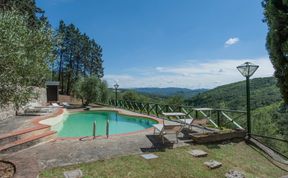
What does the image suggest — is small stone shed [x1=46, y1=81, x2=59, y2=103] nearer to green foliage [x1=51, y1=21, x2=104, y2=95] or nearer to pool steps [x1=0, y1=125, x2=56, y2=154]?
green foliage [x1=51, y1=21, x2=104, y2=95]

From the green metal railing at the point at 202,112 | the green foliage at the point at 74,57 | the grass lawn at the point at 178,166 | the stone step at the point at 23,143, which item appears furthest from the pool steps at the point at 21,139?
the green foliage at the point at 74,57

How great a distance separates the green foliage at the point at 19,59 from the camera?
3602mm

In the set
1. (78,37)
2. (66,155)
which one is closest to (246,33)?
(66,155)

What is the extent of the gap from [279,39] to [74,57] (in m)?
33.8

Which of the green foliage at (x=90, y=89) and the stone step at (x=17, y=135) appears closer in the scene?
the stone step at (x=17, y=135)

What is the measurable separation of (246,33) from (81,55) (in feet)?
100

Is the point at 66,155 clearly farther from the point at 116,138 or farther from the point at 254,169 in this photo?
the point at 254,169

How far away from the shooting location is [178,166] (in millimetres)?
4754

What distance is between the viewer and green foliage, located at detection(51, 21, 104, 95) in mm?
33344

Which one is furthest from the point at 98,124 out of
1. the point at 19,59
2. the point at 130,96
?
the point at 130,96

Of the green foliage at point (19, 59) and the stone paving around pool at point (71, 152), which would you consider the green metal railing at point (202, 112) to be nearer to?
the stone paving around pool at point (71, 152)

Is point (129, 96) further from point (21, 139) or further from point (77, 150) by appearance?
point (77, 150)

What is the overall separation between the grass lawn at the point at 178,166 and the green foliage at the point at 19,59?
1752 mm

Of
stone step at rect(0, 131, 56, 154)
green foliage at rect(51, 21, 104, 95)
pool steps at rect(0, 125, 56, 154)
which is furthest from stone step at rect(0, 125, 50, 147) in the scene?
green foliage at rect(51, 21, 104, 95)
